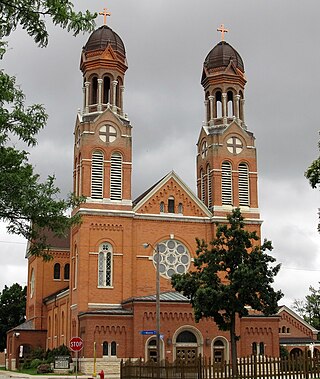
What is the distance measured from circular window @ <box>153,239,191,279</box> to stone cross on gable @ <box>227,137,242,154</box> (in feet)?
32.9

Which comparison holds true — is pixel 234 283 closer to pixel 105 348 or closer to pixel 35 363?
pixel 105 348

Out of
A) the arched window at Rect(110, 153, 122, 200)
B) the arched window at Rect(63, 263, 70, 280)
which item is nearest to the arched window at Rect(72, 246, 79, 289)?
the arched window at Rect(110, 153, 122, 200)

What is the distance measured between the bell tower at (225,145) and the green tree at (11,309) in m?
41.1

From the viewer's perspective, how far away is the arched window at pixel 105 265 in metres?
53.9

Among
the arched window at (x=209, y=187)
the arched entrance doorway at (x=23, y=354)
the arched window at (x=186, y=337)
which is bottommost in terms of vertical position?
the arched entrance doorway at (x=23, y=354)

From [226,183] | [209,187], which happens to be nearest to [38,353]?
[209,187]

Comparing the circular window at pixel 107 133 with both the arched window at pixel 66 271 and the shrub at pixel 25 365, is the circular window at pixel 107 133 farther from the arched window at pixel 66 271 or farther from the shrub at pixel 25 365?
the shrub at pixel 25 365

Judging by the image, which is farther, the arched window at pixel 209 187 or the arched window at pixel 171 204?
the arched window at pixel 209 187

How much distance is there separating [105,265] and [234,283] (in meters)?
16.9

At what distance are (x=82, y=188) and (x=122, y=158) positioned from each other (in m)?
4.48

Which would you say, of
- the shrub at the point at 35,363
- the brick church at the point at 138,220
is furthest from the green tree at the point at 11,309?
the shrub at the point at 35,363

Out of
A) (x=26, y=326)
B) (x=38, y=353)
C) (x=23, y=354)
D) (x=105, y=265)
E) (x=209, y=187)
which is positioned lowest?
(x=23, y=354)

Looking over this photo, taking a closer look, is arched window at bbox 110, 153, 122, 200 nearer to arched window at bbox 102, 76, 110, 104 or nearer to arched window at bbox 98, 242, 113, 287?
arched window at bbox 98, 242, 113, 287

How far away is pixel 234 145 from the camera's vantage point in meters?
60.3
